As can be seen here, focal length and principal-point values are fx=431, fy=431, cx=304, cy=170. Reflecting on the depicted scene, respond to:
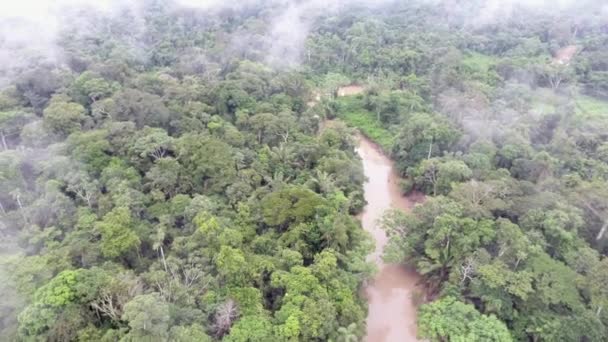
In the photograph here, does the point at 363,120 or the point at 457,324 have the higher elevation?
the point at 457,324

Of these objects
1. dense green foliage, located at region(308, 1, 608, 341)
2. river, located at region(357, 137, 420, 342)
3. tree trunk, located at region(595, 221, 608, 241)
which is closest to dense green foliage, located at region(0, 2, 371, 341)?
river, located at region(357, 137, 420, 342)

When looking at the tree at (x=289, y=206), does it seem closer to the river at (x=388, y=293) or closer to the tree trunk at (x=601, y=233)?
the river at (x=388, y=293)

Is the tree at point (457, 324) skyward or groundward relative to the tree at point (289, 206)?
groundward

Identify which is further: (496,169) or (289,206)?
(496,169)

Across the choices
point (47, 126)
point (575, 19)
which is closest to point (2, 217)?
point (47, 126)

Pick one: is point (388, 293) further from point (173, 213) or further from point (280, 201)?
point (173, 213)

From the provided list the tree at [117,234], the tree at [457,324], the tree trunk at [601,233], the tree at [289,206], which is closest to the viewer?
the tree at [457,324]

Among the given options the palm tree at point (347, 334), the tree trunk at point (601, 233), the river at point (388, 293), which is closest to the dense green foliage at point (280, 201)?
the palm tree at point (347, 334)

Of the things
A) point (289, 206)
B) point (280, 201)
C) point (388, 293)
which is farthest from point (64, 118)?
point (388, 293)
